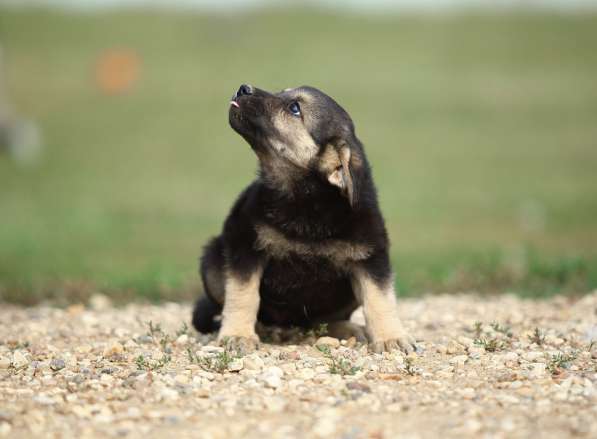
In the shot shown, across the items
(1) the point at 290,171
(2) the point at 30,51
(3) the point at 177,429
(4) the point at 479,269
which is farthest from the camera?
(2) the point at 30,51

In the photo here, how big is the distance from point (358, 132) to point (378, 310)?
24.4 metres

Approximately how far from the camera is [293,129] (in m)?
6.55

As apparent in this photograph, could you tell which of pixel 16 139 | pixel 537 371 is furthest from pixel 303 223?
pixel 16 139

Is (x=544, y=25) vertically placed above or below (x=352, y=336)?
above

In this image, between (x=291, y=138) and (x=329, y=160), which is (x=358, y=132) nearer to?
(x=291, y=138)

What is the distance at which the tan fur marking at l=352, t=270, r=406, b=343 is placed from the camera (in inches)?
246

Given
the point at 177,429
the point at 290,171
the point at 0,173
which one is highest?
the point at 290,171

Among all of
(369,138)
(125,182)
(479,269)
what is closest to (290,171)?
(479,269)

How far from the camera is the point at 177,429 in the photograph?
448 centimetres

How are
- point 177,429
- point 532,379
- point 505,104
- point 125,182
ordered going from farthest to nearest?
point 505,104, point 125,182, point 532,379, point 177,429

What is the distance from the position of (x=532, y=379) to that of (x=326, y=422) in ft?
5.15

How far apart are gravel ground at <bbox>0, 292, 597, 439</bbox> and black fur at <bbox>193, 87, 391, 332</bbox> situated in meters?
0.40

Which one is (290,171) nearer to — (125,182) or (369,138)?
(125,182)

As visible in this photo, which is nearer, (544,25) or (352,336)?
(352,336)
